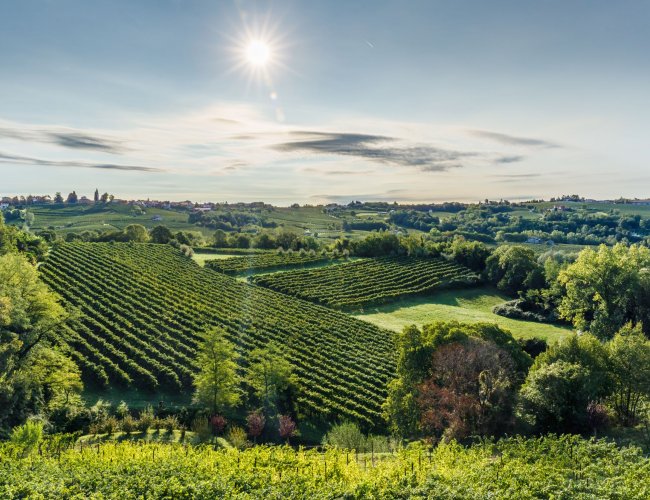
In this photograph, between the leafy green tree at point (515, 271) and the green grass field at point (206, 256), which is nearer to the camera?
the leafy green tree at point (515, 271)

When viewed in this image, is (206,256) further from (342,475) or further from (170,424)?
(342,475)

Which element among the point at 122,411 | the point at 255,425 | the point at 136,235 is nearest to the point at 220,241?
the point at 136,235

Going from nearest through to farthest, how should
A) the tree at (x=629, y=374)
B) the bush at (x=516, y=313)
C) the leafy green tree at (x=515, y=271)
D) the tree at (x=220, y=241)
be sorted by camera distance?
the tree at (x=629, y=374), the bush at (x=516, y=313), the leafy green tree at (x=515, y=271), the tree at (x=220, y=241)

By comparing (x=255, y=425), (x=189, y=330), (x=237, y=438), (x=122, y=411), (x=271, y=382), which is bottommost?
(x=255, y=425)

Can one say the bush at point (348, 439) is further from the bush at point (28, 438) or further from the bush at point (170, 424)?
the bush at point (28, 438)

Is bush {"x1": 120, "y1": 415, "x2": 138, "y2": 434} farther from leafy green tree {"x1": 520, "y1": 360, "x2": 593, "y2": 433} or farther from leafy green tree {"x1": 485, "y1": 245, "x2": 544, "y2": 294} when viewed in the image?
leafy green tree {"x1": 485, "y1": 245, "x2": 544, "y2": 294}

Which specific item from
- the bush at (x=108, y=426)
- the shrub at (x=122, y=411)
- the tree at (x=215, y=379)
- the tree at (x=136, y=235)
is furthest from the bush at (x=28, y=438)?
Result: the tree at (x=136, y=235)
